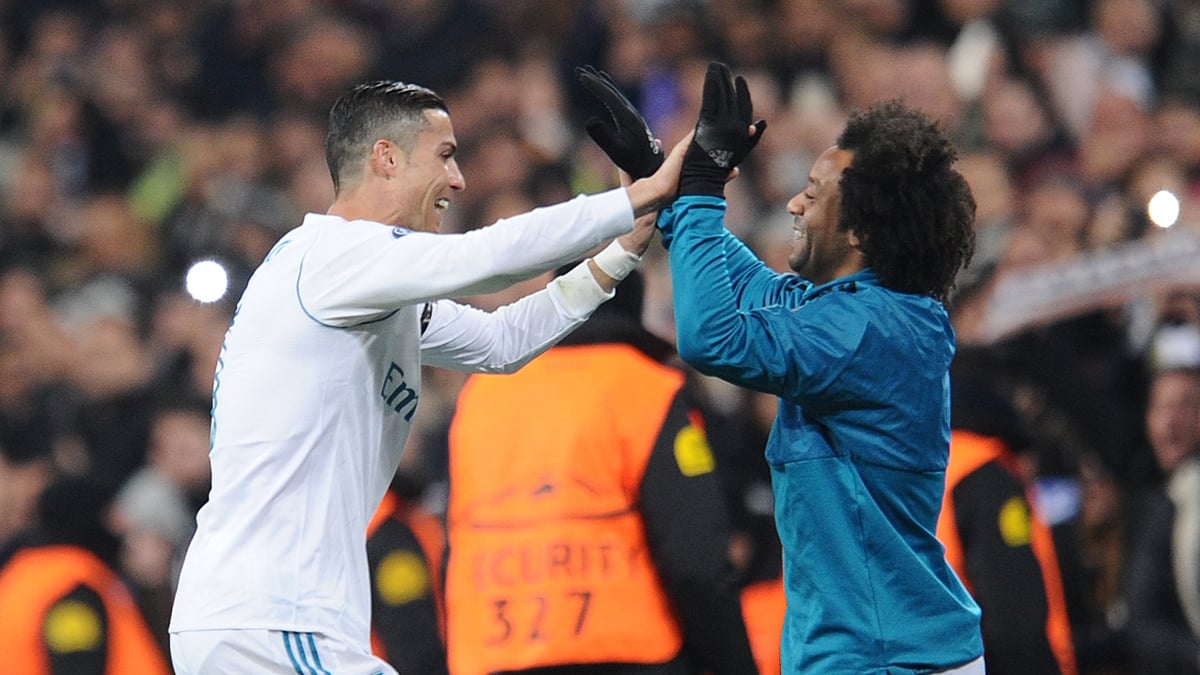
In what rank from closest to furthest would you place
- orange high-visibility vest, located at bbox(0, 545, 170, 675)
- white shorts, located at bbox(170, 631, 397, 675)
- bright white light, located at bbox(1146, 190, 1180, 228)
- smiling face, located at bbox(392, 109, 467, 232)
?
1. white shorts, located at bbox(170, 631, 397, 675)
2. smiling face, located at bbox(392, 109, 467, 232)
3. orange high-visibility vest, located at bbox(0, 545, 170, 675)
4. bright white light, located at bbox(1146, 190, 1180, 228)

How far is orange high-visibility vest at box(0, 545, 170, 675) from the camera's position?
4734 mm

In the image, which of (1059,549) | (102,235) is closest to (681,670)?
(1059,549)

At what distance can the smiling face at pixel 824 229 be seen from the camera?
11.6 feet

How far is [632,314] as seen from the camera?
4.59 meters

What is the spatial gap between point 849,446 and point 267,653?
117cm

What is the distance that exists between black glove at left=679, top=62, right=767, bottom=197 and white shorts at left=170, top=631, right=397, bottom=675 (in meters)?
1.12

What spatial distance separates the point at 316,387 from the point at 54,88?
303 inches

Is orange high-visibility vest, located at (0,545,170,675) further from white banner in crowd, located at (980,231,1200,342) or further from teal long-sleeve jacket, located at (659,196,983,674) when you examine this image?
white banner in crowd, located at (980,231,1200,342)

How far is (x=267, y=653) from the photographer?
133 inches

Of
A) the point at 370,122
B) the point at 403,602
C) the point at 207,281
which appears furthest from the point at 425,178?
the point at 207,281

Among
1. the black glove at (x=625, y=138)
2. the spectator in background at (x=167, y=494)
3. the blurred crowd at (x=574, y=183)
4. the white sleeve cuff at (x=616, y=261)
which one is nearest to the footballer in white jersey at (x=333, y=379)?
the black glove at (x=625, y=138)

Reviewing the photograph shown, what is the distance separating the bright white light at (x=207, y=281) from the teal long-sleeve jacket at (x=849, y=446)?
496cm

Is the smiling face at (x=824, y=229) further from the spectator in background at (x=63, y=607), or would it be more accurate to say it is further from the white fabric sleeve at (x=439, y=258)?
the spectator in background at (x=63, y=607)

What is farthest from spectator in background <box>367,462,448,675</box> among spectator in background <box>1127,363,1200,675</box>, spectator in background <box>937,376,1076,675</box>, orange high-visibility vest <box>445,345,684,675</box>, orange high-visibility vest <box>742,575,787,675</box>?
spectator in background <box>1127,363,1200,675</box>
